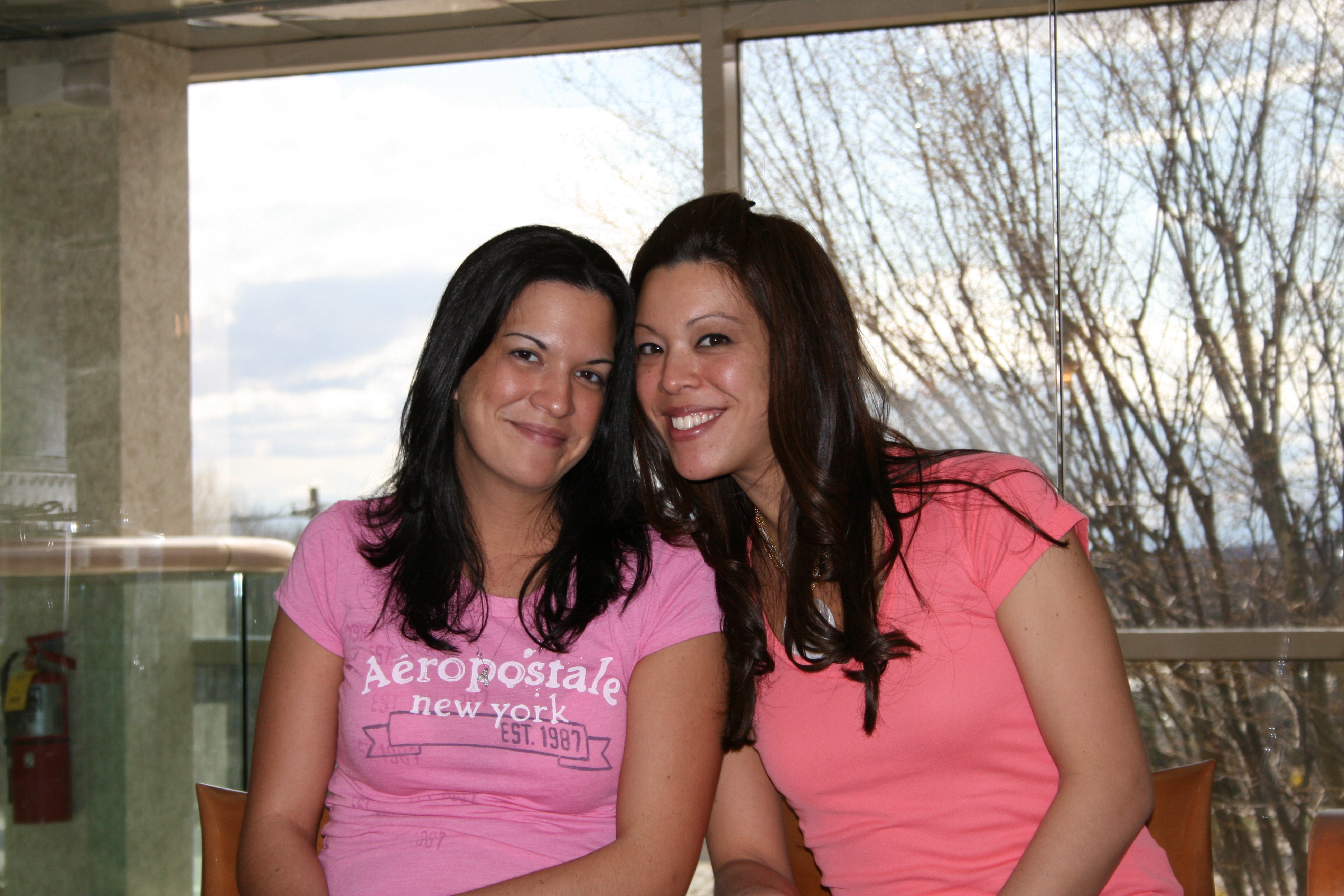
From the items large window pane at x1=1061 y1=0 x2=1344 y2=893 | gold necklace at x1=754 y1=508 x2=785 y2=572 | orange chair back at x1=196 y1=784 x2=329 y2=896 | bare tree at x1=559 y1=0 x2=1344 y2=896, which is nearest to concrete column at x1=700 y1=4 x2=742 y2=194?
bare tree at x1=559 y1=0 x2=1344 y2=896

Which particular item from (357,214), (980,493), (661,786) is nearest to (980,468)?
(980,493)

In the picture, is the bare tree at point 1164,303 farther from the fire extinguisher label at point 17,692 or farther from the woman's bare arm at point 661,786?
the fire extinguisher label at point 17,692

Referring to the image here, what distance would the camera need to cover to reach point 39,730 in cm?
305

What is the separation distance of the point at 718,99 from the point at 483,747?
2.22 m

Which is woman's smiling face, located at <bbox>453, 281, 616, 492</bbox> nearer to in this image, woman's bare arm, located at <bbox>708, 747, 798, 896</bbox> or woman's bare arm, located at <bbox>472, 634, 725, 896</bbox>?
woman's bare arm, located at <bbox>472, 634, 725, 896</bbox>

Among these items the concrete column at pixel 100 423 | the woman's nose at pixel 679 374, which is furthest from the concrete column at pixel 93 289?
the woman's nose at pixel 679 374

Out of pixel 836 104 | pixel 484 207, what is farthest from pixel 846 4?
pixel 484 207

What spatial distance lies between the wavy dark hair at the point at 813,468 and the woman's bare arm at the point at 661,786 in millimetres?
64

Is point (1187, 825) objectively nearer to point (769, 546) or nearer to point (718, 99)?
point (769, 546)

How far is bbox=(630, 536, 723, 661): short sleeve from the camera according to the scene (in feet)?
4.69

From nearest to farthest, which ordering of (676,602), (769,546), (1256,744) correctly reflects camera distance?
(676,602) < (769,546) < (1256,744)

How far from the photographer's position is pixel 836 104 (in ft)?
10.3

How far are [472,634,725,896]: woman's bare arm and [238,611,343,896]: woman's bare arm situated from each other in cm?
26

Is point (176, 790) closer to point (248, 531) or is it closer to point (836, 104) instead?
point (248, 531)
